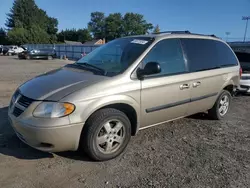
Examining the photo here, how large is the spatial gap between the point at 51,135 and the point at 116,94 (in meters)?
0.96

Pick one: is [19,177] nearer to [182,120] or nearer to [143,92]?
[143,92]

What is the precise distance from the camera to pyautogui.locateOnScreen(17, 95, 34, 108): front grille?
2933mm

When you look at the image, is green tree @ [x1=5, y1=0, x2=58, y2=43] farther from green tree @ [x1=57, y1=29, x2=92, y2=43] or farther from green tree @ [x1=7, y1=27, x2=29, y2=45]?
green tree @ [x1=7, y1=27, x2=29, y2=45]

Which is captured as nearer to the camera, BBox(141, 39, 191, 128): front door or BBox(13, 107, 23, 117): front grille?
BBox(13, 107, 23, 117): front grille

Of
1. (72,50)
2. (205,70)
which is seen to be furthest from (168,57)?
(72,50)

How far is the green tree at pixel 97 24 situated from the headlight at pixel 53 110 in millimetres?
113583

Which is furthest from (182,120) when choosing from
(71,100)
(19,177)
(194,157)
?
(19,177)

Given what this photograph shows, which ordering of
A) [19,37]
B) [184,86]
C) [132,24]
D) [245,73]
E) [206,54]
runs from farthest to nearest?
[132,24]
[19,37]
[245,73]
[206,54]
[184,86]

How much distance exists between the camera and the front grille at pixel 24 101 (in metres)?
2.93

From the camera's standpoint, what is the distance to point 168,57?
Result: 12.6 feet

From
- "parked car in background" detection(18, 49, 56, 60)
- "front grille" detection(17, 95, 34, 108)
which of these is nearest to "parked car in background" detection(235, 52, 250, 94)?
"front grille" detection(17, 95, 34, 108)

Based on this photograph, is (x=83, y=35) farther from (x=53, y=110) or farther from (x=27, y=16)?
(x=53, y=110)

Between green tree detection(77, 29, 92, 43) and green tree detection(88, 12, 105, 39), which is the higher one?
green tree detection(88, 12, 105, 39)

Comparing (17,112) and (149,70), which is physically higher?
(149,70)
